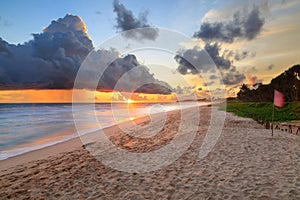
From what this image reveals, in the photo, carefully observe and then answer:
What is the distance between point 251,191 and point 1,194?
777 centimetres

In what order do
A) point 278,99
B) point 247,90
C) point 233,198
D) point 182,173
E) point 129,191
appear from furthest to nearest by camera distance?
1. point 247,90
2. point 278,99
3. point 182,173
4. point 129,191
5. point 233,198

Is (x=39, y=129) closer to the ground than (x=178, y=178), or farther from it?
closer to the ground

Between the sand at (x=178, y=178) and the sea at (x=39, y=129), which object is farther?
the sea at (x=39, y=129)

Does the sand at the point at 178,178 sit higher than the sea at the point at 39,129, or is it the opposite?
the sand at the point at 178,178

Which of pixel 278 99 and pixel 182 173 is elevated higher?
pixel 278 99

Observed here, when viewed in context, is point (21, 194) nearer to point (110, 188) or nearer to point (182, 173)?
point (110, 188)

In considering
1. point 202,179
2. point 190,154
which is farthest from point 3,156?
point 202,179

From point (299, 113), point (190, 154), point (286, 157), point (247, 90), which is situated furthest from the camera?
point (247, 90)

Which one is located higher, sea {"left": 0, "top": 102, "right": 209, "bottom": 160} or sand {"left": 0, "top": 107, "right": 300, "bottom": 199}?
sand {"left": 0, "top": 107, "right": 300, "bottom": 199}

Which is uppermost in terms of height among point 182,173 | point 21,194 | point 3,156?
point 182,173

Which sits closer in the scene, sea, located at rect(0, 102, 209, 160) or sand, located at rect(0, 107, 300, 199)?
sand, located at rect(0, 107, 300, 199)

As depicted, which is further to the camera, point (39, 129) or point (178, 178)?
point (39, 129)

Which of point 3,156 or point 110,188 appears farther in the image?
point 3,156

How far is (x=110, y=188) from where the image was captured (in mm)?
6422
